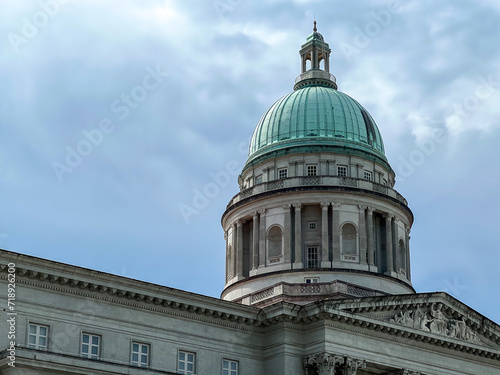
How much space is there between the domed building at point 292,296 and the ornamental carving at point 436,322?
0.28 feet

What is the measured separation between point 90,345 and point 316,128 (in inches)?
1193

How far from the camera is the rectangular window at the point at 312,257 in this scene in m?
63.9

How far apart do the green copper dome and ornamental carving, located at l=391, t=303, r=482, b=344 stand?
16.9 meters

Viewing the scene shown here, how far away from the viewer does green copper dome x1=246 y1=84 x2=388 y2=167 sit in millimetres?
68438

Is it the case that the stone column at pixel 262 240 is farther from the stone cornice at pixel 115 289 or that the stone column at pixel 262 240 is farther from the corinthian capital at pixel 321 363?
the corinthian capital at pixel 321 363

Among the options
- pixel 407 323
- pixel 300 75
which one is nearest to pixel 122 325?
pixel 407 323

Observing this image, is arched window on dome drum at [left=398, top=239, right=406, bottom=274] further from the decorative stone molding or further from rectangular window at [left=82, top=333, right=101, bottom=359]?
rectangular window at [left=82, top=333, right=101, bottom=359]

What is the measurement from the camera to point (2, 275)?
139 ft

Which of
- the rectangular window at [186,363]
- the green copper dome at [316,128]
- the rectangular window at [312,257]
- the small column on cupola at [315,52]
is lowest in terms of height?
the rectangular window at [186,363]

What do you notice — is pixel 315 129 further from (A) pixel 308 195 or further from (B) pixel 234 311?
(B) pixel 234 311

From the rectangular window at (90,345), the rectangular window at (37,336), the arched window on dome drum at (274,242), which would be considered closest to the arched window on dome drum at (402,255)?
the arched window on dome drum at (274,242)

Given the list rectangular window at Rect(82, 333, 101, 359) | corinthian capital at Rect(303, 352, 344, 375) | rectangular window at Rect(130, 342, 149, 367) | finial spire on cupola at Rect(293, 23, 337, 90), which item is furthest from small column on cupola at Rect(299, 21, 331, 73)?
rectangular window at Rect(82, 333, 101, 359)

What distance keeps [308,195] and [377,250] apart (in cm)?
660

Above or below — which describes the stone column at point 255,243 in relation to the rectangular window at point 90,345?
above
